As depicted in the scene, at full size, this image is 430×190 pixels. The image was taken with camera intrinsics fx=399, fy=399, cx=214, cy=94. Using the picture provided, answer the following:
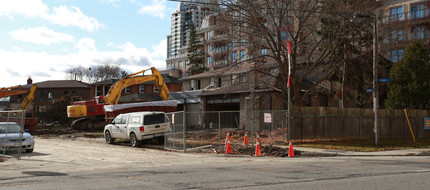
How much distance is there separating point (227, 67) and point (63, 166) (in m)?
14.5

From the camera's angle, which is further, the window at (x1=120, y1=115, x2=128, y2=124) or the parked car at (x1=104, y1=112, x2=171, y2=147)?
the window at (x1=120, y1=115, x2=128, y2=124)

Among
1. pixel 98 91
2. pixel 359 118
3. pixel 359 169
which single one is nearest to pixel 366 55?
pixel 359 118

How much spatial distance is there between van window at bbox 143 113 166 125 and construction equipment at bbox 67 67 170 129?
12595mm

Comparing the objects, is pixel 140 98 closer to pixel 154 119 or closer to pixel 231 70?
pixel 231 70

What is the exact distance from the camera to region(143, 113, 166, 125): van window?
2181 cm

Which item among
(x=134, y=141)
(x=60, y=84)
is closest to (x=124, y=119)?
(x=134, y=141)

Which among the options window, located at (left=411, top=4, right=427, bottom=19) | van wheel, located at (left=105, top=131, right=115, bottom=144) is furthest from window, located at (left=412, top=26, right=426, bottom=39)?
van wheel, located at (left=105, top=131, right=115, bottom=144)

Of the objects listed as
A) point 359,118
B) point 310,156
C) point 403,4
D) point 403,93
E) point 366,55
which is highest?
point 403,4

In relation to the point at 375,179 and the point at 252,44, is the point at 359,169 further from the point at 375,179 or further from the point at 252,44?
the point at 252,44

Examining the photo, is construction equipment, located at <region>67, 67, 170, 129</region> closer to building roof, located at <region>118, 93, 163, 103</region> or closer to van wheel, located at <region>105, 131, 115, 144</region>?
van wheel, located at <region>105, 131, 115, 144</region>

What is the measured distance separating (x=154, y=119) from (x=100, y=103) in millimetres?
16523

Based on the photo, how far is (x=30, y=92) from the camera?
39844 mm

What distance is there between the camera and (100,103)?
36844mm

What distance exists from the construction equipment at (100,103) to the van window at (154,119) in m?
12.6
